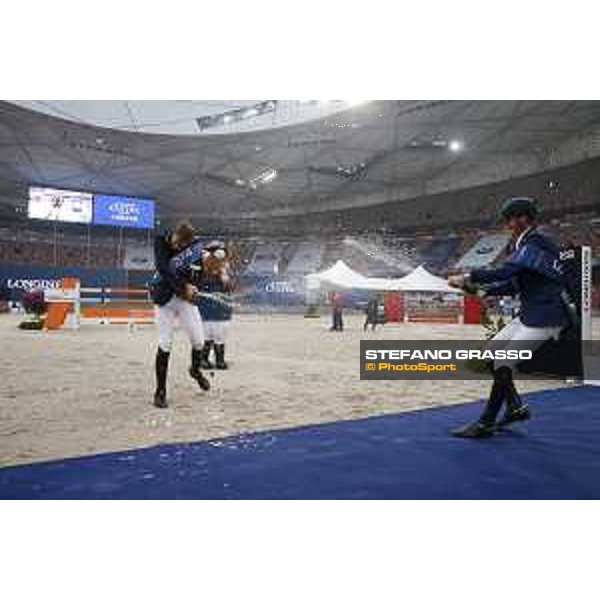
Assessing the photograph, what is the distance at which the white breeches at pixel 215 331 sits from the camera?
17.3 feet

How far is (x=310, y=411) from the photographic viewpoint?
12.8 feet

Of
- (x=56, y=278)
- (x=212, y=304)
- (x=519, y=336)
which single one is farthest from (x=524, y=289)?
(x=56, y=278)

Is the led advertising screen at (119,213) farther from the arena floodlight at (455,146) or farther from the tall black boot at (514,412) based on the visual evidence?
the tall black boot at (514,412)

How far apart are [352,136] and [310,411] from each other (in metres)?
5.36

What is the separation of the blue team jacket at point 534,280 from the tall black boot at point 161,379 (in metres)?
2.20

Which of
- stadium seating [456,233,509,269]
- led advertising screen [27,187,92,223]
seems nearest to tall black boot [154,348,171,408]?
stadium seating [456,233,509,269]


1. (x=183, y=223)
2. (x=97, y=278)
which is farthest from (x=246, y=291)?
(x=97, y=278)

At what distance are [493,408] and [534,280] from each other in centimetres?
77

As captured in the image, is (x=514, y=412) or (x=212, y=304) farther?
(x=212, y=304)

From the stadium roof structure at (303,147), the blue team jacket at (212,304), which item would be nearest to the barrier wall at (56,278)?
the stadium roof structure at (303,147)

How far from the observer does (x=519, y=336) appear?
10.8 ft

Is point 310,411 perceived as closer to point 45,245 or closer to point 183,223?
point 183,223

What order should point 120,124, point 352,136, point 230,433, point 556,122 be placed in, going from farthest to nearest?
1. point 352,136
2. point 120,124
3. point 556,122
4. point 230,433

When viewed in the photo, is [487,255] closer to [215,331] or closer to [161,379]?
[215,331]
